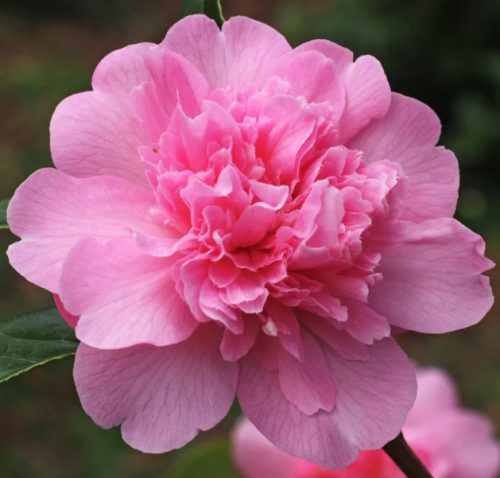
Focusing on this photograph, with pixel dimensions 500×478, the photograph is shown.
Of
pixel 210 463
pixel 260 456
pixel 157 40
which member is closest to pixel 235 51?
pixel 260 456

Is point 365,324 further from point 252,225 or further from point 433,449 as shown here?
point 433,449

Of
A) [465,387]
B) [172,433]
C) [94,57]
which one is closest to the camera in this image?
[172,433]

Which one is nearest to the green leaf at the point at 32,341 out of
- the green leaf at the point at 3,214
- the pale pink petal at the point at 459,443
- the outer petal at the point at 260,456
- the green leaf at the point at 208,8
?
the green leaf at the point at 3,214

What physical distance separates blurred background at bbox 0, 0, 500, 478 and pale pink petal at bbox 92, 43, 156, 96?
79cm

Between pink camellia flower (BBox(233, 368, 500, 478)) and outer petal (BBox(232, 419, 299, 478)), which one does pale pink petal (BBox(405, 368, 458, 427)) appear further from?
outer petal (BBox(232, 419, 299, 478))

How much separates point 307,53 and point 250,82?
0.18 ft

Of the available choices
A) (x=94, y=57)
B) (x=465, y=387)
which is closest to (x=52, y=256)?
(x=465, y=387)

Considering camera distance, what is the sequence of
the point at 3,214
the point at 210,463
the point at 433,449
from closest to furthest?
the point at 3,214, the point at 433,449, the point at 210,463

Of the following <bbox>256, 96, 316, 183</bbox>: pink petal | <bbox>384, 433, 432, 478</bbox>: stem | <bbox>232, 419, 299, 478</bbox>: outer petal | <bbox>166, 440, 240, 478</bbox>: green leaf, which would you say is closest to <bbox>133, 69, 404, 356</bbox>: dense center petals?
<bbox>256, 96, 316, 183</bbox>: pink petal

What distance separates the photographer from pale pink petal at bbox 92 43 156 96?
74 cm

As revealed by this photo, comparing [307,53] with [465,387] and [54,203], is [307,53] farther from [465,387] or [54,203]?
[465,387]

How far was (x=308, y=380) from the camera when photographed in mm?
709

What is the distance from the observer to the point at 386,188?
27.1 inches

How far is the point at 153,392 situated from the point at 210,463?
0.79 meters
